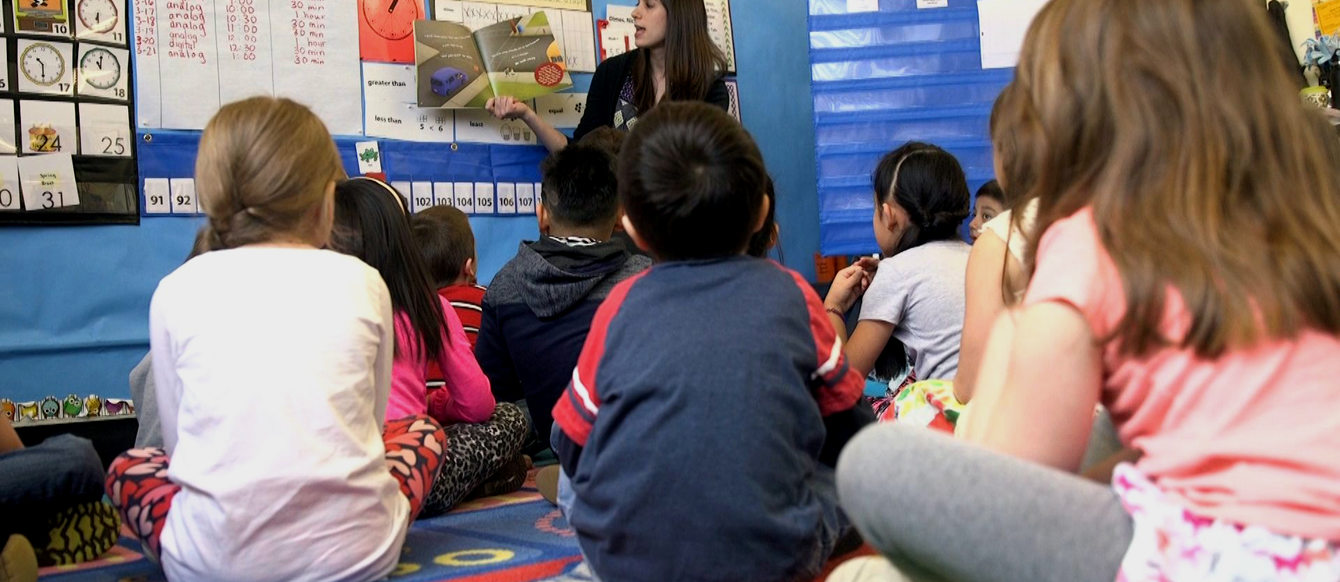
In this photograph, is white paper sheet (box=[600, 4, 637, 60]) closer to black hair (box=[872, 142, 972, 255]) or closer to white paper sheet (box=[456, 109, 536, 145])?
white paper sheet (box=[456, 109, 536, 145])

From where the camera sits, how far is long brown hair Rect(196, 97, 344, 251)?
1599 mm

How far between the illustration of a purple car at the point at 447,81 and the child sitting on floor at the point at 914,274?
144 cm

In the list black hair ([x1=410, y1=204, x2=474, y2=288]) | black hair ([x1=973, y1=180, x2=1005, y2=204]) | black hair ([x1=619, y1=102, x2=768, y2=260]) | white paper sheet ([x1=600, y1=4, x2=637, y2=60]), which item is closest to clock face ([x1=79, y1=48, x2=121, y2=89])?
black hair ([x1=410, y1=204, x2=474, y2=288])

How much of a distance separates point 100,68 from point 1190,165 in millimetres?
2842

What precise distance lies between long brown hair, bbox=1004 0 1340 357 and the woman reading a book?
2.34 metres

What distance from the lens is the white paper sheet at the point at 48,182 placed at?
295 centimetres

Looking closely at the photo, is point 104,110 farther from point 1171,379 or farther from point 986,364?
point 1171,379

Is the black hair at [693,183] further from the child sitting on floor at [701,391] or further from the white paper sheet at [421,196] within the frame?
the white paper sheet at [421,196]

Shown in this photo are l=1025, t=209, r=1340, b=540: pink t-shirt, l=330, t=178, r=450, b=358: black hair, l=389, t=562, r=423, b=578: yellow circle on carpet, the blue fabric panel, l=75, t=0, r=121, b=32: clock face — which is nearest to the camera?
l=1025, t=209, r=1340, b=540: pink t-shirt

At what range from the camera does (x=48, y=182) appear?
9.75 ft

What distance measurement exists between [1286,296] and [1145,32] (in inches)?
10.3

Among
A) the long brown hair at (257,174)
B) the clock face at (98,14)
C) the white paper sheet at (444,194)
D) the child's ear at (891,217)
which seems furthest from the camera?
the white paper sheet at (444,194)

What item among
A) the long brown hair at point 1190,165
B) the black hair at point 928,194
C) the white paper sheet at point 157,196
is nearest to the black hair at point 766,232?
the long brown hair at point 1190,165

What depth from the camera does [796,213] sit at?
4184 millimetres
